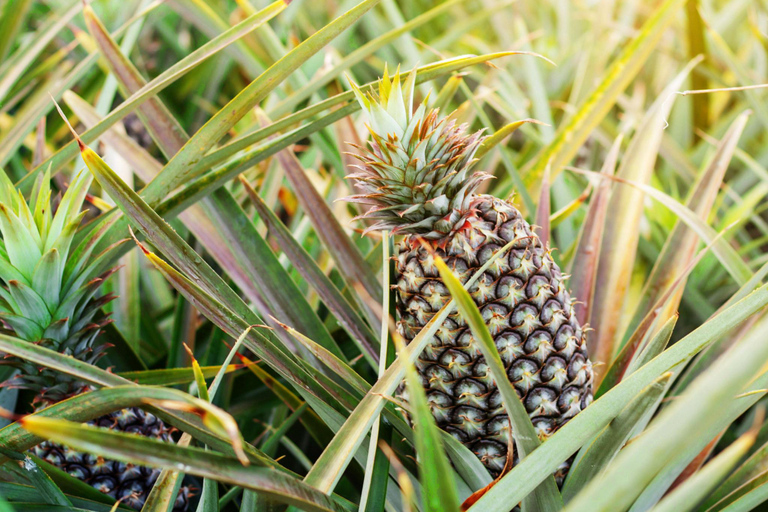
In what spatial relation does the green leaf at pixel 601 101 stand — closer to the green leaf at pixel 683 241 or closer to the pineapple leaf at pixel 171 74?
the green leaf at pixel 683 241

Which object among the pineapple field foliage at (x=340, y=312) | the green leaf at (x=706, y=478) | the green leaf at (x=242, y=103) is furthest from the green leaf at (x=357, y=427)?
the green leaf at (x=242, y=103)

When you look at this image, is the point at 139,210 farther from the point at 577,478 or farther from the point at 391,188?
the point at 577,478

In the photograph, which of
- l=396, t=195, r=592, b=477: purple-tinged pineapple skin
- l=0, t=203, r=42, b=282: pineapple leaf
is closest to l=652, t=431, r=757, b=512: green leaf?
l=396, t=195, r=592, b=477: purple-tinged pineapple skin

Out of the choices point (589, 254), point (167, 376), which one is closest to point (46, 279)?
point (167, 376)

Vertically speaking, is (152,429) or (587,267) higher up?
(152,429)

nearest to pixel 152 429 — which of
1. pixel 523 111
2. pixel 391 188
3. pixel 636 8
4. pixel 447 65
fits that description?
pixel 391 188

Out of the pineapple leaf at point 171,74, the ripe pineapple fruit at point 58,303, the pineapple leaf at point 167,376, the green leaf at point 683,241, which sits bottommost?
the green leaf at point 683,241

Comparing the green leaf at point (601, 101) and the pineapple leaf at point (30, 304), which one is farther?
the green leaf at point (601, 101)

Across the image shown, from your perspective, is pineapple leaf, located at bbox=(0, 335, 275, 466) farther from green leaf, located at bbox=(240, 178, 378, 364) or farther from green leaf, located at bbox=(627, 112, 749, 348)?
green leaf, located at bbox=(627, 112, 749, 348)
